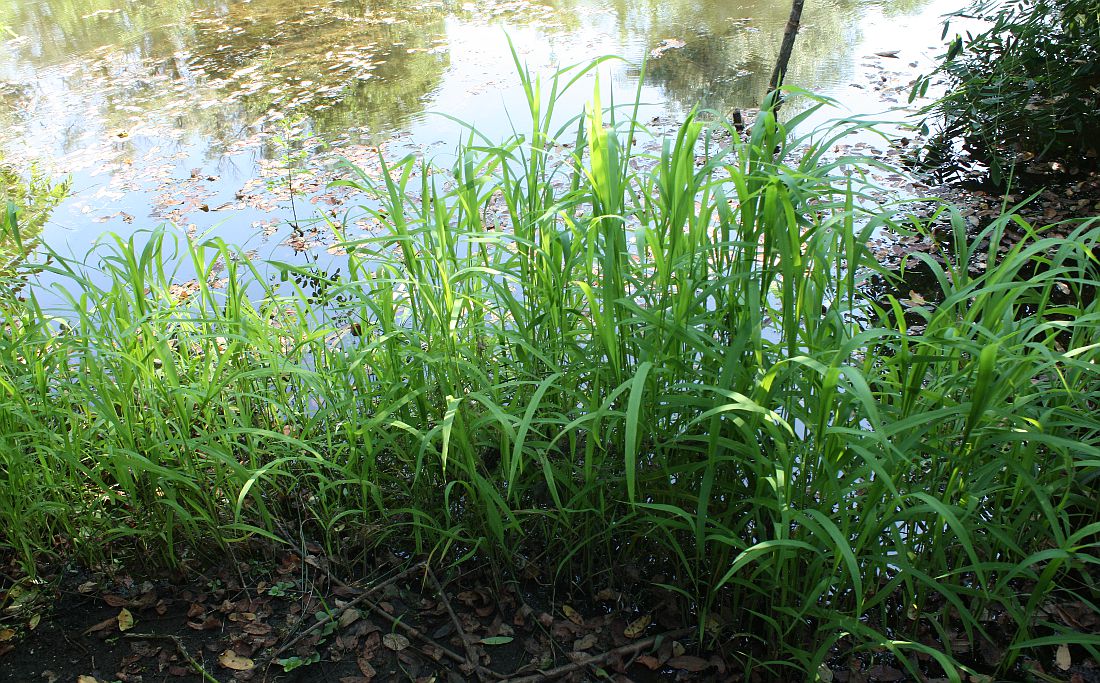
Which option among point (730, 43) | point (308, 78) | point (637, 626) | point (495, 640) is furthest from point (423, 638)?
point (730, 43)

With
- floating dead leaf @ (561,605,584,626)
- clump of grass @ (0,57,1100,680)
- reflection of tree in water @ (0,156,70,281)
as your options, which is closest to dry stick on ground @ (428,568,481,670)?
clump of grass @ (0,57,1100,680)

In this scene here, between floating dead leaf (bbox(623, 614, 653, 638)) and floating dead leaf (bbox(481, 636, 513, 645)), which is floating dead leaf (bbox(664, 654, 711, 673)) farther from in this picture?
floating dead leaf (bbox(481, 636, 513, 645))

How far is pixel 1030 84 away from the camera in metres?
4.00

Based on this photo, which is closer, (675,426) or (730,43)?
(675,426)

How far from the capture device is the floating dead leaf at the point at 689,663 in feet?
6.06

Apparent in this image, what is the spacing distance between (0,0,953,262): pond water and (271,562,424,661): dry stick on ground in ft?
8.70

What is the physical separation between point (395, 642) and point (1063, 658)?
1.54 m

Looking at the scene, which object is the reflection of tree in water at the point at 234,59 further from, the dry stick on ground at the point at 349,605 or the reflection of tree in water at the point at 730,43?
the dry stick on ground at the point at 349,605

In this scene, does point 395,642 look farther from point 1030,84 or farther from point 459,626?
point 1030,84

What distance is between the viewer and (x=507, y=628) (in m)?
1.98

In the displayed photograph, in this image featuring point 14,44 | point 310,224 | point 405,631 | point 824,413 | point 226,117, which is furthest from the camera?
point 14,44

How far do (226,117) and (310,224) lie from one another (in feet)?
7.25

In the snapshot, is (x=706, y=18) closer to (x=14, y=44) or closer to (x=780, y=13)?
(x=780, y=13)

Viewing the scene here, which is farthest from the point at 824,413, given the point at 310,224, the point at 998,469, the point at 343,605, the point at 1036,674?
the point at 310,224
